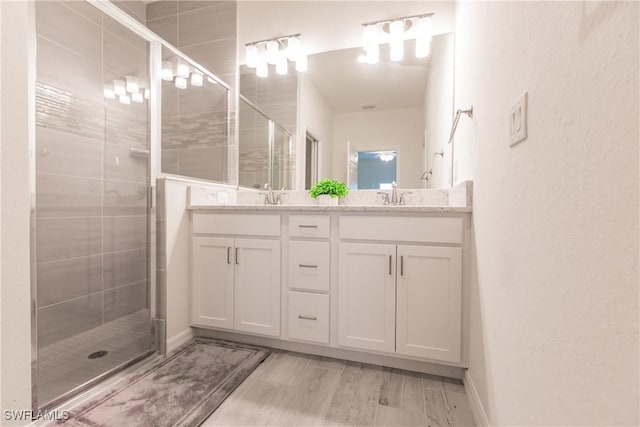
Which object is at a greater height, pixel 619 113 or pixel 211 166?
pixel 211 166

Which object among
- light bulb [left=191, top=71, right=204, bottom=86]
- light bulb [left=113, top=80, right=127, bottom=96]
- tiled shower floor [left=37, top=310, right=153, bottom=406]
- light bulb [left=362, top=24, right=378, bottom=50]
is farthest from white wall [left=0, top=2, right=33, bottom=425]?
light bulb [left=362, top=24, right=378, bottom=50]

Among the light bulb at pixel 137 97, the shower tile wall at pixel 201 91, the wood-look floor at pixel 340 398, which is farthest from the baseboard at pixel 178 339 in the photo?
the light bulb at pixel 137 97

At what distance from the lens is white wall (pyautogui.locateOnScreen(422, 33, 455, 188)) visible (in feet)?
6.40

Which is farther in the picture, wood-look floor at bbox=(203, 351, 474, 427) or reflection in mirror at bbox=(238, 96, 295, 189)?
reflection in mirror at bbox=(238, 96, 295, 189)

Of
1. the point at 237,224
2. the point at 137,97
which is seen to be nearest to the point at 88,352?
the point at 237,224

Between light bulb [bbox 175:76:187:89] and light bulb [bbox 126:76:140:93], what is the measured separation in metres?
0.28

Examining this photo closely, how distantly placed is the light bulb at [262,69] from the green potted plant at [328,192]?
1051mm

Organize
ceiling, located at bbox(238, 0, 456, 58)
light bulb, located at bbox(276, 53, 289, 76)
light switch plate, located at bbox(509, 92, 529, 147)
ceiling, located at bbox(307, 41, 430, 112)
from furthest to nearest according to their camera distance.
Result: 1. light bulb, located at bbox(276, 53, 289, 76)
2. ceiling, located at bbox(307, 41, 430, 112)
3. ceiling, located at bbox(238, 0, 456, 58)
4. light switch plate, located at bbox(509, 92, 529, 147)

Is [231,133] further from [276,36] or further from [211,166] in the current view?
[276,36]

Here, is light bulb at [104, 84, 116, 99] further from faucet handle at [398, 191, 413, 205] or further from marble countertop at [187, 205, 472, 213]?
faucet handle at [398, 191, 413, 205]

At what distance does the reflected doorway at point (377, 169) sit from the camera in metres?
2.13

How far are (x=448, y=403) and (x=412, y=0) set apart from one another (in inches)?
93.4

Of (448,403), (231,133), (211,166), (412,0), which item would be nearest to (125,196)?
(211,166)

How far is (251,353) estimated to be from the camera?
5.84 feet
